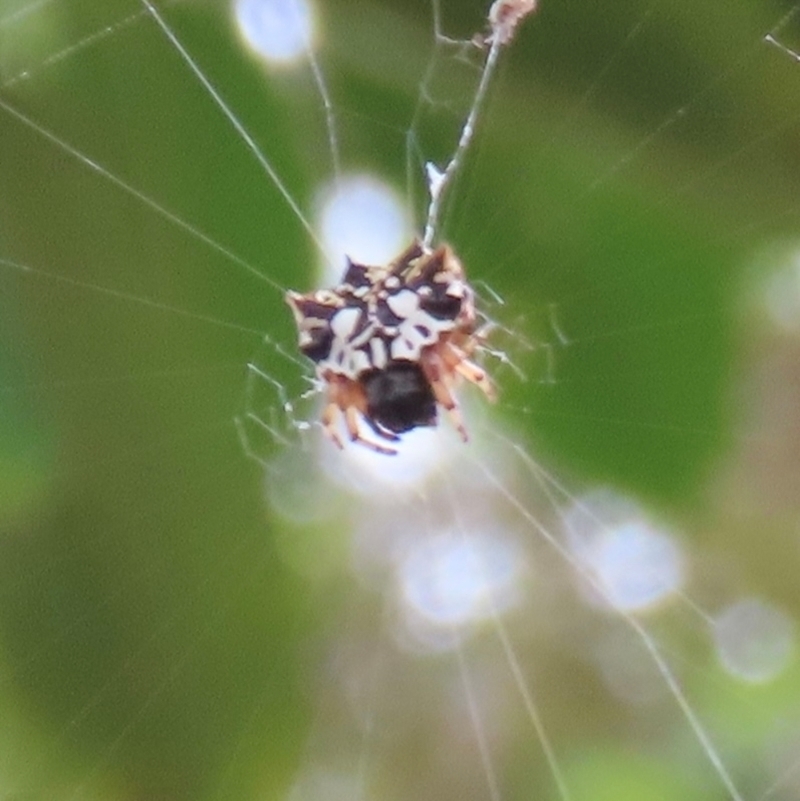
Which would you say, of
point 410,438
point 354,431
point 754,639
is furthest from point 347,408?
point 754,639

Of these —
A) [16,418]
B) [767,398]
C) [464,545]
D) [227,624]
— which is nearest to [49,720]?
[227,624]

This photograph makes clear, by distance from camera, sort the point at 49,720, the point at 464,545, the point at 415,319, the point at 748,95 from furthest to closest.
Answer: the point at 464,545 → the point at 49,720 → the point at 748,95 → the point at 415,319

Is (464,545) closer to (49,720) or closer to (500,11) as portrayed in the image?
(49,720)

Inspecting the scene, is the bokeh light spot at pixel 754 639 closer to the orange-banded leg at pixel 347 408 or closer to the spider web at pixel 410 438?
the spider web at pixel 410 438

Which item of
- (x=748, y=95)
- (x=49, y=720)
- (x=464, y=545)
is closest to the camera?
(x=748, y=95)

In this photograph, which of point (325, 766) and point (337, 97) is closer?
point (337, 97)

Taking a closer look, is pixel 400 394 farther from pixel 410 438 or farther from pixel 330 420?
pixel 410 438

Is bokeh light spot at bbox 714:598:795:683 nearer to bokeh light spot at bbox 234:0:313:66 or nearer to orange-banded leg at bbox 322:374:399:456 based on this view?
orange-banded leg at bbox 322:374:399:456
